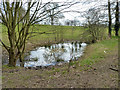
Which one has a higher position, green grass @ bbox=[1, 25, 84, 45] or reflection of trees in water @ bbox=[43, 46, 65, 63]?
green grass @ bbox=[1, 25, 84, 45]

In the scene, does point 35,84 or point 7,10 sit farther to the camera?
point 7,10

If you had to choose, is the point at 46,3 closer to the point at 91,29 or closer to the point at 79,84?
the point at 79,84

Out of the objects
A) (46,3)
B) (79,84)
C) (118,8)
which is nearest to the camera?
(79,84)

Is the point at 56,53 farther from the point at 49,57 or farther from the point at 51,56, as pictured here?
the point at 49,57

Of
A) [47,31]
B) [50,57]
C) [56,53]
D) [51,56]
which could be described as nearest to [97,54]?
[50,57]

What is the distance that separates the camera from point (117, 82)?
389 centimetres

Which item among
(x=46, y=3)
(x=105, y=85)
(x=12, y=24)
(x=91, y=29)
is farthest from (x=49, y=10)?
(x=91, y=29)

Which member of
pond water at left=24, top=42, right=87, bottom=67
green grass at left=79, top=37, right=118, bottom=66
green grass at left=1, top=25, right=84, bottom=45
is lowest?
pond water at left=24, top=42, right=87, bottom=67

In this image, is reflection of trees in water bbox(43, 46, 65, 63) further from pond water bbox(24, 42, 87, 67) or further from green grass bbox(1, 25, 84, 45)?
green grass bbox(1, 25, 84, 45)

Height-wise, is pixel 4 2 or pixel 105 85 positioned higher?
pixel 4 2

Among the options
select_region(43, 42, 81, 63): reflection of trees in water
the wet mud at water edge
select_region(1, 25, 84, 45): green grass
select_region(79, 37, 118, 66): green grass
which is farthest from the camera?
select_region(43, 42, 81, 63): reflection of trees in water

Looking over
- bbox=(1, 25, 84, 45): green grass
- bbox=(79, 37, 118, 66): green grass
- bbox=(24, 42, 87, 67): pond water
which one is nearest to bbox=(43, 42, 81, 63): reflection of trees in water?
bbox=(24, 42, 87, 67): pond water

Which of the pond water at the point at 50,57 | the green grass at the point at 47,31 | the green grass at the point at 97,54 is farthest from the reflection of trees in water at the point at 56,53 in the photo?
the green grass at the point at 47,31

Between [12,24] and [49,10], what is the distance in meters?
2.20
